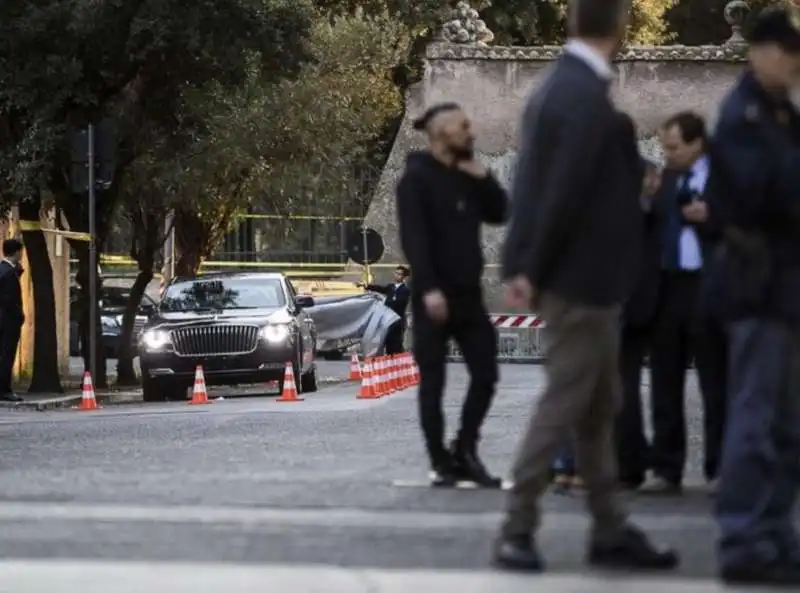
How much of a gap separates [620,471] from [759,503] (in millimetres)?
3140

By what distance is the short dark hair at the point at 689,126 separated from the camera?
10336 mm

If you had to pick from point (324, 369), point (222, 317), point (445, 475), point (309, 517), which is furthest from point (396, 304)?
point (309, 517)

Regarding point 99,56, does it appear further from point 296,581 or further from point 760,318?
point 760,318

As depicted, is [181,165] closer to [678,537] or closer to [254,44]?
[254,44]

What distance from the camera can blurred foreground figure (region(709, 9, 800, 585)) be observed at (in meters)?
7.20

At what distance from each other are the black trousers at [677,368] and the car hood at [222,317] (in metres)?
16.0

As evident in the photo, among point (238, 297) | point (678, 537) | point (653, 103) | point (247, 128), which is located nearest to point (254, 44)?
point (238, 297)

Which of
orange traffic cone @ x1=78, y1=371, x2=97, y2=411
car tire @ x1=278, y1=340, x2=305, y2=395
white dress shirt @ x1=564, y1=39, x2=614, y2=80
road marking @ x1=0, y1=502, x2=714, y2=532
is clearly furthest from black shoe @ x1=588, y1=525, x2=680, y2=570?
car tire @ x1=278, y1=340, x2=305, y2=395

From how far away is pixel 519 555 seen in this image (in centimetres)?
743

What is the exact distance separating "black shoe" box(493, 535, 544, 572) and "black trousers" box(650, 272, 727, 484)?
294 cm

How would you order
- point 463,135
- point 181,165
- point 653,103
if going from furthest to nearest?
point 653,103 → point 181,165 → point 463,135

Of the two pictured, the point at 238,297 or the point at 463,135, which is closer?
the point at 463,135

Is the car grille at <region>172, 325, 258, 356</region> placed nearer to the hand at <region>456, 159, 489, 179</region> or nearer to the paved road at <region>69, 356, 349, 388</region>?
the paved road at <region>69, 356, 349, 388</region>

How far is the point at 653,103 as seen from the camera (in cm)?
4209
